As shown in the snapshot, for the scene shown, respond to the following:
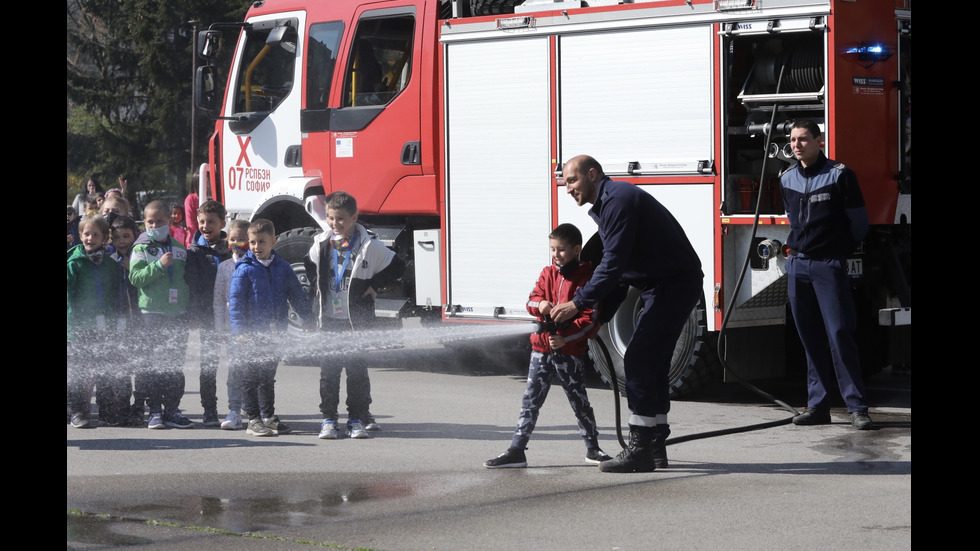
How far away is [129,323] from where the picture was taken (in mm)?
9281

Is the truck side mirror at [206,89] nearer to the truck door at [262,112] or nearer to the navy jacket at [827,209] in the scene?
the truck door at [262,112]

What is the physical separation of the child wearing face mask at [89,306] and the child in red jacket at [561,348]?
3018 mm

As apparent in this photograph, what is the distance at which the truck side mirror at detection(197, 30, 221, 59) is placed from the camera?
12531mm

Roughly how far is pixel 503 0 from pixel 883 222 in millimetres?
3715

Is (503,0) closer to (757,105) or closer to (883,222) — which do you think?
(757,105)

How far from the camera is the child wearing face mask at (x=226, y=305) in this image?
922 cm

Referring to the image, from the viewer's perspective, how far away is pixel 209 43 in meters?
12.6

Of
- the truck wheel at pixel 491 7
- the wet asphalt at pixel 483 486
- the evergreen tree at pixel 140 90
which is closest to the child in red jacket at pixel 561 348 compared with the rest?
the wet asphalt at pixel 483 486


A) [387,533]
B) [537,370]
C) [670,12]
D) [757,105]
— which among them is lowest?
[387,533]

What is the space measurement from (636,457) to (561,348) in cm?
70

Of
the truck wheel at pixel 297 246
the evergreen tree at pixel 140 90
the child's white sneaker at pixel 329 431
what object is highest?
the evergreen tree at pixel 140 90

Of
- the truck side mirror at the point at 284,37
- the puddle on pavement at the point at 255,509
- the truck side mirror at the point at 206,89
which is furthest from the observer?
the truck side mirror at the point at 284,37
